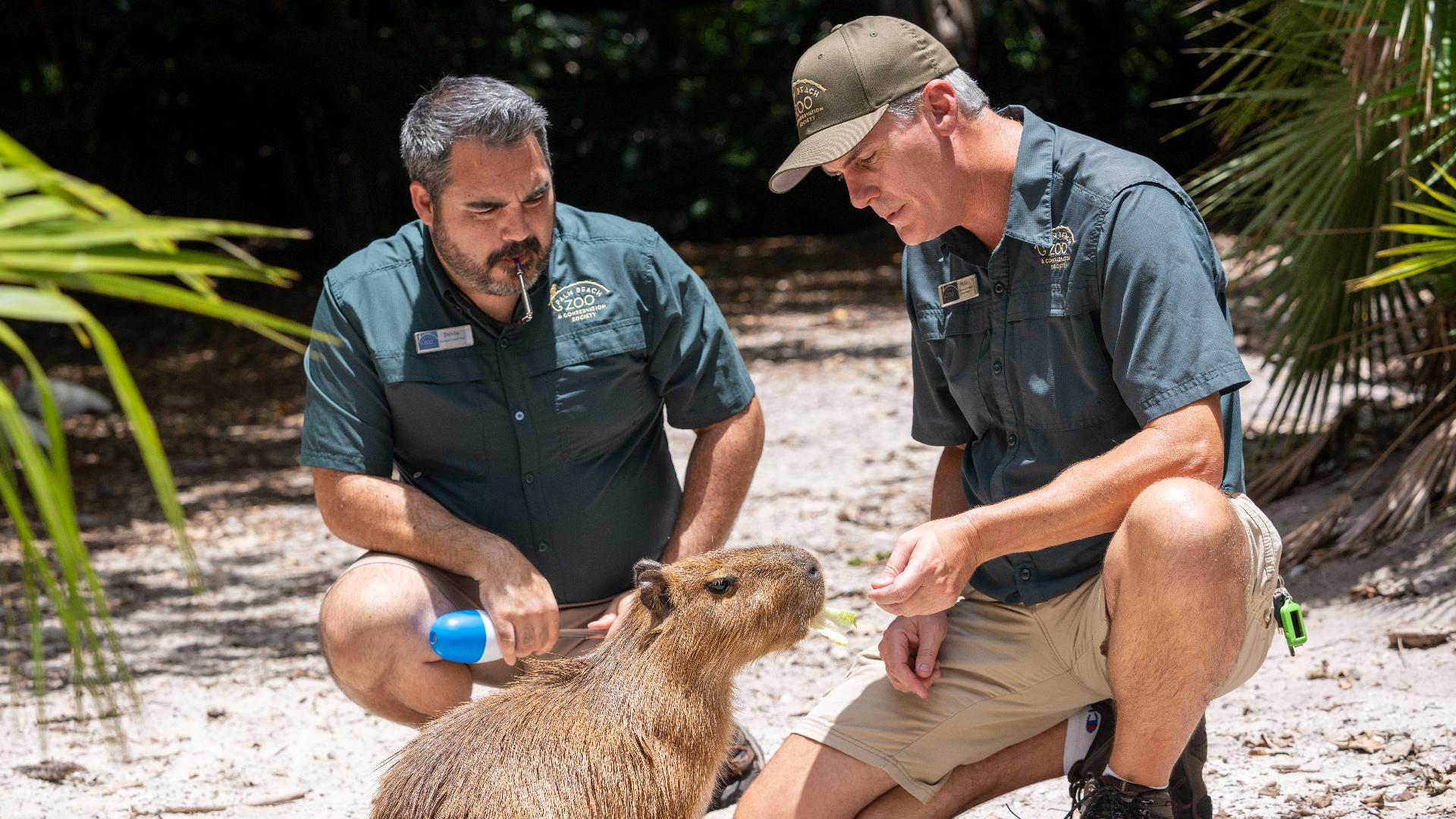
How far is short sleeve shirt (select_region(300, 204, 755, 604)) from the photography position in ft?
11.4

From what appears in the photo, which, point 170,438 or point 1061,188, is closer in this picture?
point 1061,188

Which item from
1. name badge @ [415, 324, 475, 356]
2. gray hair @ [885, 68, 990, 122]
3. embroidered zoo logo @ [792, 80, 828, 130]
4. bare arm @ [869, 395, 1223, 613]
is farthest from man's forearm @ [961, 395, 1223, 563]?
name badge @ [415, 324, 475, 356]

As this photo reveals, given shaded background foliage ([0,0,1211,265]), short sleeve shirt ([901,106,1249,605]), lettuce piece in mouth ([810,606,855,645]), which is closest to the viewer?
short sleeve shirt ([901,106,1249,605])

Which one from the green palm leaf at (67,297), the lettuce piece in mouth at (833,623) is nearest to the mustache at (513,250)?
the lettuce piece in mouth at (833,623)

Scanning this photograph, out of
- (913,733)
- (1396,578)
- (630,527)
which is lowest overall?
(1396,578)

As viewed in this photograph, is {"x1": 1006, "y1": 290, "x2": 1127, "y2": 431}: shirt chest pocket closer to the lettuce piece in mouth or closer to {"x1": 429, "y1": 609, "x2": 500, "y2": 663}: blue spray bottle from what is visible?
the lettuce piece in mouth

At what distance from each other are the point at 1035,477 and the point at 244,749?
2592mm

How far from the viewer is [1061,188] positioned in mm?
2877

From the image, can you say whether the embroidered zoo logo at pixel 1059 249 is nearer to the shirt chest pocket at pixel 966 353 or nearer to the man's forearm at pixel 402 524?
the shirt chest pocket at pixel 966 353

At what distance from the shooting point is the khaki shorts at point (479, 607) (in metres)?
3.38

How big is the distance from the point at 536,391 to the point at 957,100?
4.28 ft

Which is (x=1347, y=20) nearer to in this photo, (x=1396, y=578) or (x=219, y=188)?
(x=1396, y=578)

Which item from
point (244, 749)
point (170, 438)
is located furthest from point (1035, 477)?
point (170, 438)

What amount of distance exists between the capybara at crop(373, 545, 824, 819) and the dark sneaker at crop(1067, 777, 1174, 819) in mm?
703
